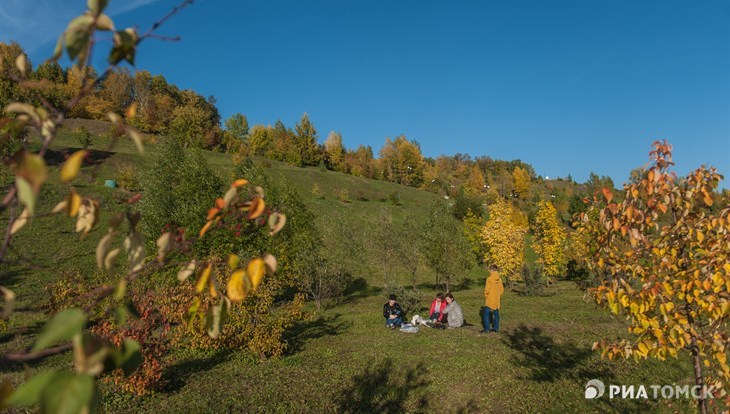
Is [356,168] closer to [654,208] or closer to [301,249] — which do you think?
[301,249]

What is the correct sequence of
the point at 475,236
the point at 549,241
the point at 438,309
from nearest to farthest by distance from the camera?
the point at 438,309
the point at 549,241
the point at 475,236

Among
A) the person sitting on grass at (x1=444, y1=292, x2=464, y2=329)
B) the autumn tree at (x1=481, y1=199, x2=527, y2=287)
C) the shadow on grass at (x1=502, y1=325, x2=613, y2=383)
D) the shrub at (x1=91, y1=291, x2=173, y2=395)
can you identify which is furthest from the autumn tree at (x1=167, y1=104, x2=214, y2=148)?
the shadow on grass at (x1=502, y1=325, x2=613, y2=383)

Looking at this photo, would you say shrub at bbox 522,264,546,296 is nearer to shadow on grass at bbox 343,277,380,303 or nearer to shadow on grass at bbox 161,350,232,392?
shadow on grass at bbox 343,277,380,303

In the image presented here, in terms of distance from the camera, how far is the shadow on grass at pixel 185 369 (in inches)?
364

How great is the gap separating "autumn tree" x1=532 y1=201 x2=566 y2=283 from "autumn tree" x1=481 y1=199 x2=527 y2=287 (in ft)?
10.7

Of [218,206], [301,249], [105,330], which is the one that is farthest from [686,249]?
[301,249]

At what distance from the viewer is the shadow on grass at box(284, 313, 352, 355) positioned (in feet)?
41.5

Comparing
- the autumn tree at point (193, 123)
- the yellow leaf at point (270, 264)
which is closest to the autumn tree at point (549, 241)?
the yellow leaf at point (270, 264)

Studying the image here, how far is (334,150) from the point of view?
253 ft

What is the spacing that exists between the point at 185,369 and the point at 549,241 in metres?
28.1

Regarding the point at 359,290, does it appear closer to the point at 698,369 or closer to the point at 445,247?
the point at 445,247

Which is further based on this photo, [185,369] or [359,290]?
[359,290]

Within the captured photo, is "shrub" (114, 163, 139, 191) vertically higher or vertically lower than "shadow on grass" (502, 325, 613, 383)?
higher

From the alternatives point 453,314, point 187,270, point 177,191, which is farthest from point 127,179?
point 187,270
